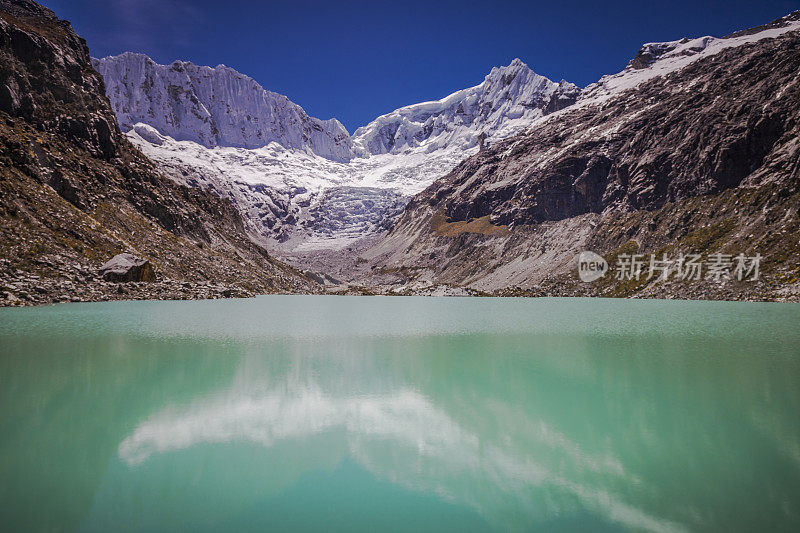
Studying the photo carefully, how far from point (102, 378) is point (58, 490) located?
1001cm

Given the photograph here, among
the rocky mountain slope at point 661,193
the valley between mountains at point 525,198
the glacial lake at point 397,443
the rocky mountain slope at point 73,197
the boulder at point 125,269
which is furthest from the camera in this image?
the rocky mountain slope at point 661,193

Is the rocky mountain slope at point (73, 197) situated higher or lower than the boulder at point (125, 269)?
higher

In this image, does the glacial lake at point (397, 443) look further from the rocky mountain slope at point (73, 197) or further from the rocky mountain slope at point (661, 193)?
the rocky mountain slope at point (661, 193)

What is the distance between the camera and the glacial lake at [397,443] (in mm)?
7453

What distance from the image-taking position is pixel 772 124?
105m

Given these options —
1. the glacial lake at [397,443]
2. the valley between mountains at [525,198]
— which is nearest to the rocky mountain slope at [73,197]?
the valley between mountains at [525,198]

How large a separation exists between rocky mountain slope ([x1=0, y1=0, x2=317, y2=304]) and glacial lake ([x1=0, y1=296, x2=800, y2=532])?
43.8m

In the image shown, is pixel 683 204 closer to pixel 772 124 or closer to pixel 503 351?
pixel 772 124

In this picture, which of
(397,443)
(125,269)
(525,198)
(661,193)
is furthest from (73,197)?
(525,198)

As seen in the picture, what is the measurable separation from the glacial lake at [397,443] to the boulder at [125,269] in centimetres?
4636

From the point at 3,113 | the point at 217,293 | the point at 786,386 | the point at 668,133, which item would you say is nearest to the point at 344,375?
the point at 786,386

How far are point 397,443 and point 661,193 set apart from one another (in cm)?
13904

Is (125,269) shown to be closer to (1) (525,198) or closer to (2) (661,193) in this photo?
(2) (661,193)

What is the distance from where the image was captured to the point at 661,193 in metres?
125
